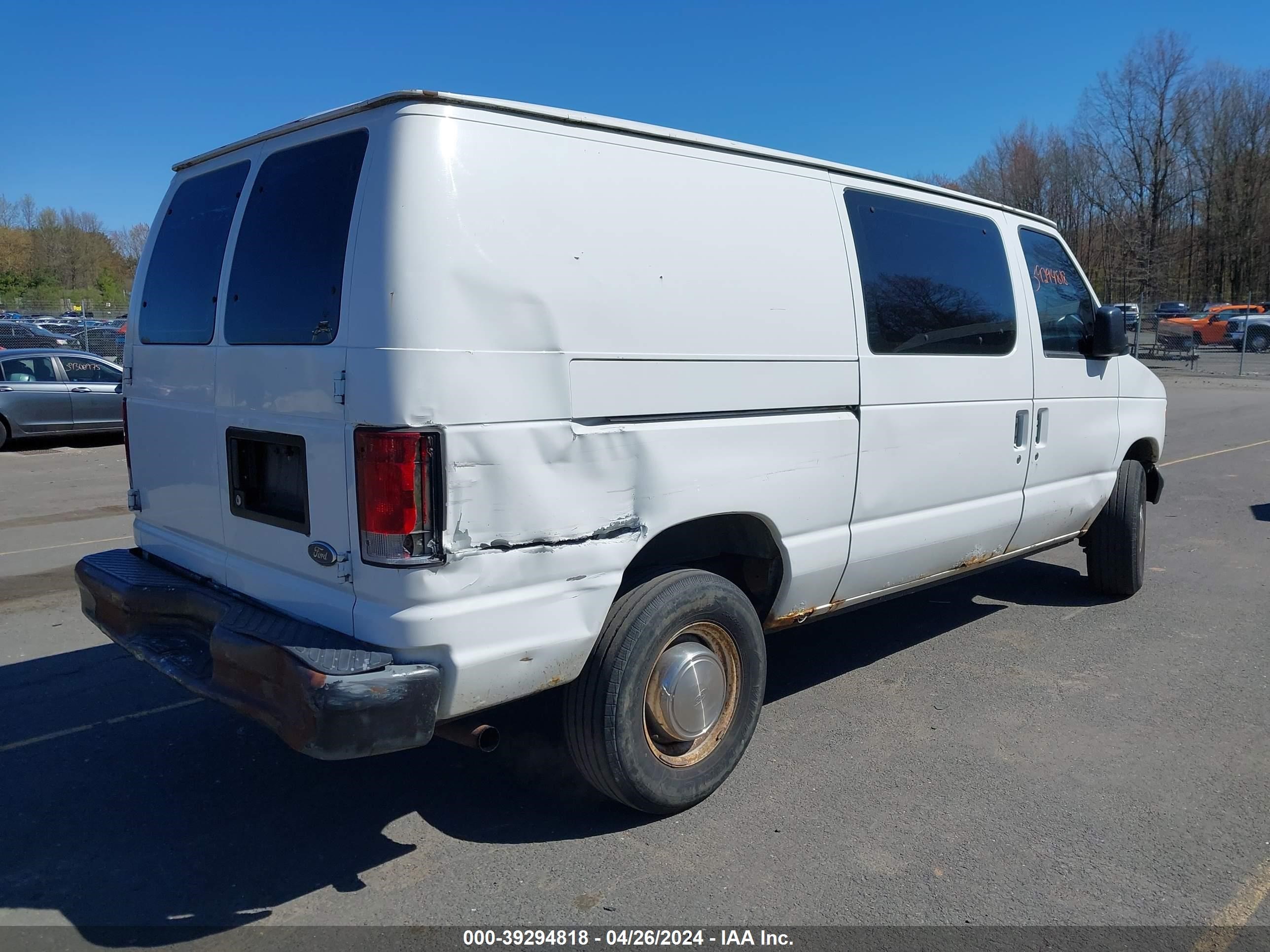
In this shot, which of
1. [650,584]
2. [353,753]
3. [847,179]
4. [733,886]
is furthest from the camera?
[847,179]

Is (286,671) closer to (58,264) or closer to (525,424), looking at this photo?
(525,424)

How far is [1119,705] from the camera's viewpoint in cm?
470


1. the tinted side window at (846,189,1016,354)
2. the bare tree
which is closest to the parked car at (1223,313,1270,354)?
the tinted side window at (846,189,1016,354)

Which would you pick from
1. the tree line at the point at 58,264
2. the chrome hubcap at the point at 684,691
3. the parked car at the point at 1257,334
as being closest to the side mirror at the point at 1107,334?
the chrome hubcap at the point at 684,691

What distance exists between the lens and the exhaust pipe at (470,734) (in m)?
3.13

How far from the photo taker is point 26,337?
2797cm

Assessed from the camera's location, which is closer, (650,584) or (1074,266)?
(650,584)

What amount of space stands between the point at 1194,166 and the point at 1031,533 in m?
61.5

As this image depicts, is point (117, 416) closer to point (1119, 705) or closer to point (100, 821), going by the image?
point (100, 821)

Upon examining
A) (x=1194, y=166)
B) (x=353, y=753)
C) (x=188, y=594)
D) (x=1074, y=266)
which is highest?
(x=1194, y=166)

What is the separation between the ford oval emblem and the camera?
3.05 metres

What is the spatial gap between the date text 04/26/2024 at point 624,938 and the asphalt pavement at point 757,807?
0.18 ft

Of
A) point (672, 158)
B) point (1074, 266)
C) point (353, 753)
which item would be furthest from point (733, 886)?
point (1074, 266)

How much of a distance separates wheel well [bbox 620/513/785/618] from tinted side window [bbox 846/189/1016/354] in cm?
98
